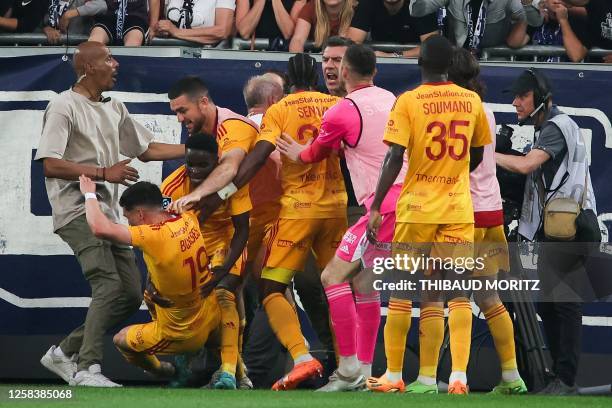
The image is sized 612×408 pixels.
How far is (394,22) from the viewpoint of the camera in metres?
12.1

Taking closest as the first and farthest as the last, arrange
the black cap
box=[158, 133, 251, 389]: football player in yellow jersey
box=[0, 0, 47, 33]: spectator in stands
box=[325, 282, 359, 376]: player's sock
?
1. box=[325, 282, 359, 376]: player's sock
2. box=[158, 133, 251, 389]: football player in yellow jersey
3. the black cap
4. box=[0, 0, 47, 33]: spectator in stands

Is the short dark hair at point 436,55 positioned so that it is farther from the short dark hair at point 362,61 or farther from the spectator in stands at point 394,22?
the spectator in stands at point 394,22

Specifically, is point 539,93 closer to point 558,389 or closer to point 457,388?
point 558,389

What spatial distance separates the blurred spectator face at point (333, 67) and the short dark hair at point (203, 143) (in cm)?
108

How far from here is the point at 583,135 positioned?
37.6 ft

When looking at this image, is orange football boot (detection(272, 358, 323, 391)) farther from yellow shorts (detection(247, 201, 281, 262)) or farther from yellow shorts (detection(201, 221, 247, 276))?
yellow shorts (detection(247, 201, 281, 262))

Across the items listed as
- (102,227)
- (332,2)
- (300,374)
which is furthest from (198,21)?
(300,374)

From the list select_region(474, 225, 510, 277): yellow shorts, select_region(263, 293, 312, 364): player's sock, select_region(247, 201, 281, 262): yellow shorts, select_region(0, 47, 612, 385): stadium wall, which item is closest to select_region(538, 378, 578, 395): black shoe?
select_region(474, 225, 510, 277): yellow shorts

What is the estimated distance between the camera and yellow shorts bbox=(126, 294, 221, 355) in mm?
9734

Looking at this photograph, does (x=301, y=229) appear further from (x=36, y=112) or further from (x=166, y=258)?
(x=36, y=112)

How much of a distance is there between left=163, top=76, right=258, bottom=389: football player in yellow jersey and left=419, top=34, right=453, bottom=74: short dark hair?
1513 mm

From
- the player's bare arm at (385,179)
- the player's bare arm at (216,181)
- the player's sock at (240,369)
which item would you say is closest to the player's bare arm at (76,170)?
the player's bare arm at (216,181)

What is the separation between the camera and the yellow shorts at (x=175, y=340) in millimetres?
9734

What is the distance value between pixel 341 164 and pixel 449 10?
7.25 feet
